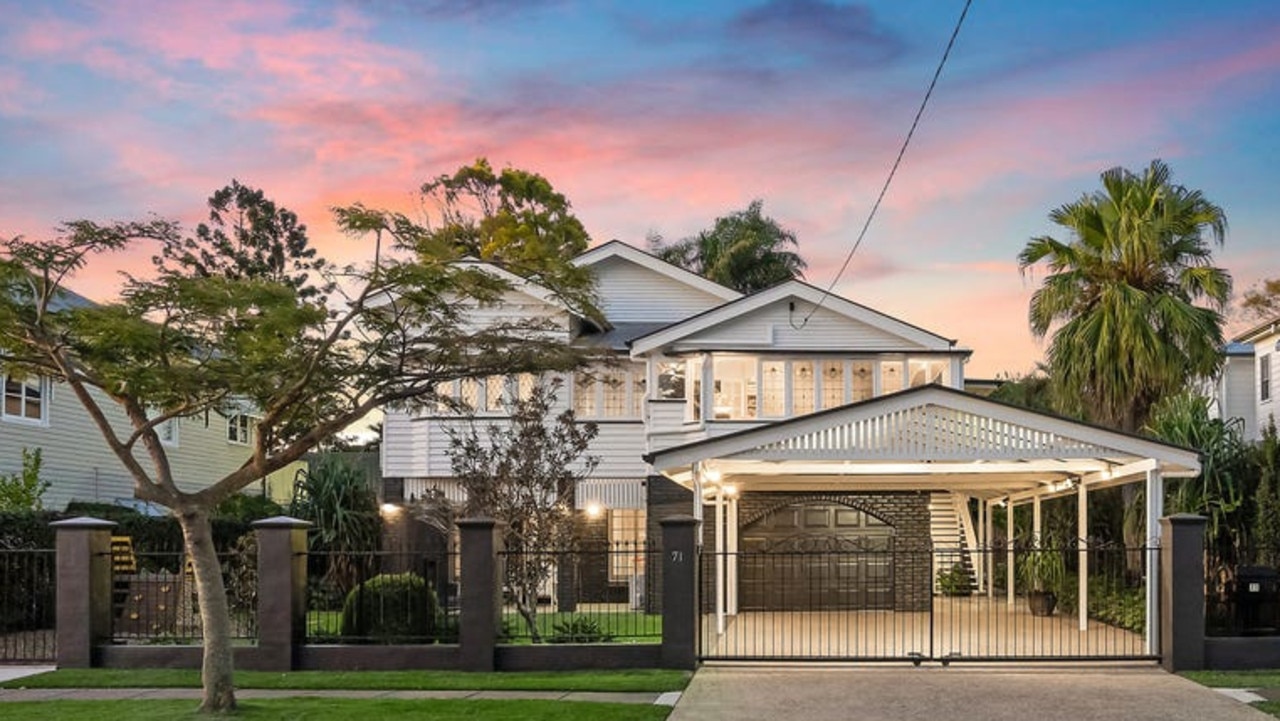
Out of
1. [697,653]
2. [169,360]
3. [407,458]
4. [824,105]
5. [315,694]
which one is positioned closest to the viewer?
[169,360]

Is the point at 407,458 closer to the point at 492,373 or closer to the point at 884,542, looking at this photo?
the point at 884,542

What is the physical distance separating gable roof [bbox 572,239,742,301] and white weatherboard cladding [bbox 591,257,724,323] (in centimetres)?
17

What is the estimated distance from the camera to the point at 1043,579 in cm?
2486

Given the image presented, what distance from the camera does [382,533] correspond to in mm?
29250

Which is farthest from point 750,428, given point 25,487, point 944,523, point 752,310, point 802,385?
point 25,487

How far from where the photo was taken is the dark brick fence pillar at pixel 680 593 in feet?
54.0

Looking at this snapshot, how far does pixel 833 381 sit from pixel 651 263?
18.2 feet

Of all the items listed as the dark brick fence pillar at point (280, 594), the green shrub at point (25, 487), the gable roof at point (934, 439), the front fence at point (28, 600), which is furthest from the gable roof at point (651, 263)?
the dark brick fence pillar at point (280, 594)

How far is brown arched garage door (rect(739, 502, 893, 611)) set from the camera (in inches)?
1025

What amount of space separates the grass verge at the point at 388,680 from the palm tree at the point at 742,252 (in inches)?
1331

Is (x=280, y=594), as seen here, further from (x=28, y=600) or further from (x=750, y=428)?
(x=750, y=428)

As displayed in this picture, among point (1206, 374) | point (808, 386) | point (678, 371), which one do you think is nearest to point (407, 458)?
point (678, 371)

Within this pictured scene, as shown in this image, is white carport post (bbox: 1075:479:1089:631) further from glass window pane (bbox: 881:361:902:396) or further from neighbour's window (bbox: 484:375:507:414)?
neighbour's window (bbox: 484:375:507:414)

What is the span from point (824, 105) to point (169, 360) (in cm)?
1056
